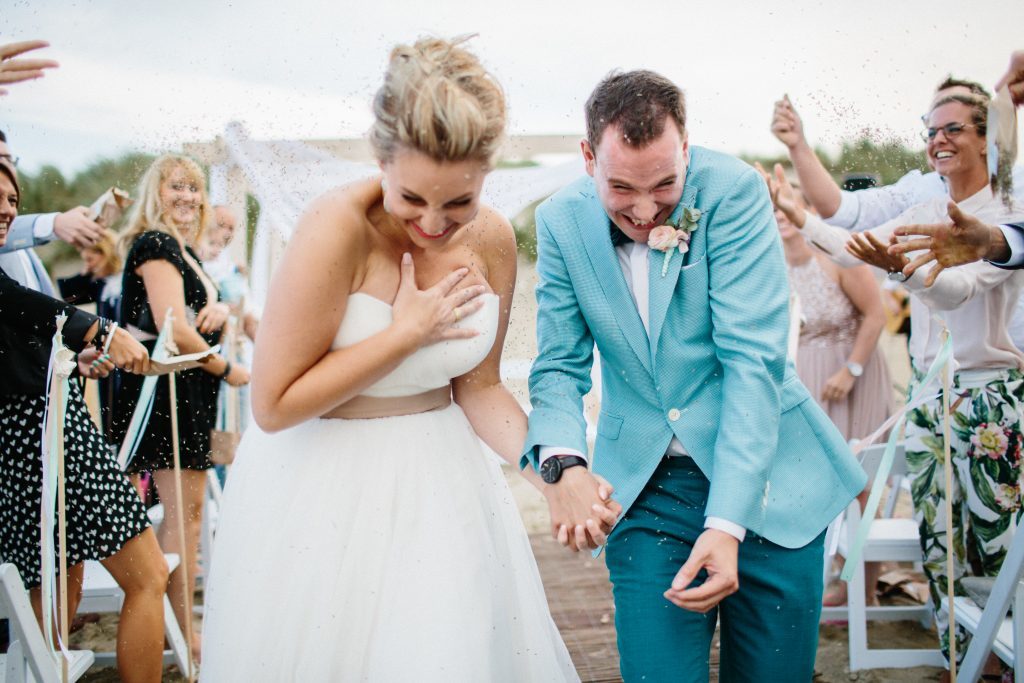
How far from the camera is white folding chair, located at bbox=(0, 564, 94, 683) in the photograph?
236 cm

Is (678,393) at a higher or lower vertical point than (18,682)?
higher

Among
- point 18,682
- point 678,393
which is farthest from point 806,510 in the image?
point 18,682


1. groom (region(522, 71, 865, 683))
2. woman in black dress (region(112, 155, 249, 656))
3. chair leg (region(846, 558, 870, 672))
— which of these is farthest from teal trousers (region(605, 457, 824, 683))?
woman in black dress (region(112, 155, 249, 656))

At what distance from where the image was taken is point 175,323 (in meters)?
3.23

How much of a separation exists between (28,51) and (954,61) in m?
2.65

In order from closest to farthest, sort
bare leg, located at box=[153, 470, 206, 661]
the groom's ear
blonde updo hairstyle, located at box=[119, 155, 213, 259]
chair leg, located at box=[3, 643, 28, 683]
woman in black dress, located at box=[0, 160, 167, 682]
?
the groom's ear → chair leg, located at box=[3, 643, 28, 683] → woman in black dress, located at box=[0, 160, 167, 682] → blonde updo hairstyle, located at box=[119, 155, 213, 259] → bare leg, located at box=[153, 470, 206, 661]

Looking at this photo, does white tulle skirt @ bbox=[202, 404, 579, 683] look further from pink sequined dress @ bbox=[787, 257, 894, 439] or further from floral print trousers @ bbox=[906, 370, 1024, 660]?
pink sequined dress @ bbox=[787, 257, 894, 439]

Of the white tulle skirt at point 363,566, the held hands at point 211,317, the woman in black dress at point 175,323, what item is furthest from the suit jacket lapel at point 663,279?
the held hands at point 211,317

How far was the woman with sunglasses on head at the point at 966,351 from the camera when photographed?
8.79ft

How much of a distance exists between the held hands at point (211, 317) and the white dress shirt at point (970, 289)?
2.25 m

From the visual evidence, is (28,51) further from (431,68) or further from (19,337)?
(431,68)

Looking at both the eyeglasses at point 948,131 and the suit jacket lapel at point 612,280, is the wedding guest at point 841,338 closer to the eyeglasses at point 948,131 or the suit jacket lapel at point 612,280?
the eyeglasses at point 948,131

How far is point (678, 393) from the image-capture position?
215cm

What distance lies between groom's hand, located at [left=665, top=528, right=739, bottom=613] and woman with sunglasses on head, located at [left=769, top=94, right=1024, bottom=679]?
3.38 ft
